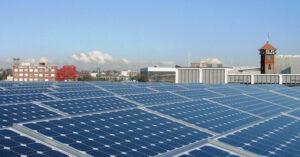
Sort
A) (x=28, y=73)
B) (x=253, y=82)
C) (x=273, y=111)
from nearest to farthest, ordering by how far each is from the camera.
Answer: (x=273, y=111) → (x=253, y=82) → (x=28, y=73)

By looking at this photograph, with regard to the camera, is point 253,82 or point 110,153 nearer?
point 110,153

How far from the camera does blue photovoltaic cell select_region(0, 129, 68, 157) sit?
298 inches

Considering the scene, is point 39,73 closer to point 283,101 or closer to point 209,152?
point 283,101

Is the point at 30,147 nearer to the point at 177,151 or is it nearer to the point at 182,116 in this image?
the point at 177,151

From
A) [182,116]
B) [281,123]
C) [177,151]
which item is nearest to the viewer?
[177,151]

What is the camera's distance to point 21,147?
8.00 metres

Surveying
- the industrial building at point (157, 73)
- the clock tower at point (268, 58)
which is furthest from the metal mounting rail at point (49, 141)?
the clock tower at point (268, 58)

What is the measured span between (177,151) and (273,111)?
46.1ft

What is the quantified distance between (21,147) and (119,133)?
3.67 metres

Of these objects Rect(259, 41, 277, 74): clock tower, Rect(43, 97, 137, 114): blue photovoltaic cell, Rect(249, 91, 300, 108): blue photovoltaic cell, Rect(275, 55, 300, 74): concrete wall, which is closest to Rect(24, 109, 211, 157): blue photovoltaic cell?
Rect(43, 97, 137, 114): blue photovoltaic cell

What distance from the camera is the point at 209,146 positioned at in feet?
34.3

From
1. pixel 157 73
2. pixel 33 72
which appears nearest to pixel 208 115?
pixel 157 73

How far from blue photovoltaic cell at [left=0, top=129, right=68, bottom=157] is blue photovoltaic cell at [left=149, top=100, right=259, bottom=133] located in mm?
7672

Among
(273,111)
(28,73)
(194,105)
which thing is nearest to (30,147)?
(194,105)
